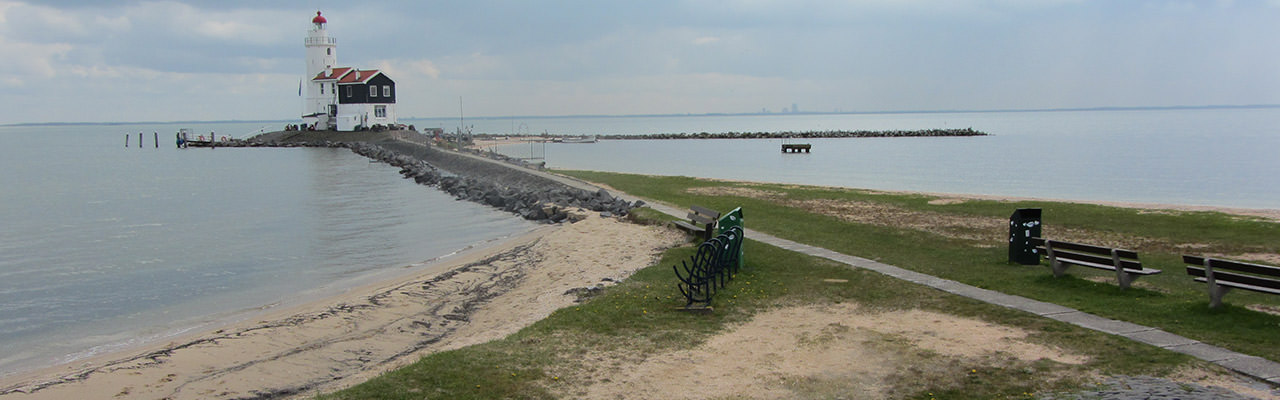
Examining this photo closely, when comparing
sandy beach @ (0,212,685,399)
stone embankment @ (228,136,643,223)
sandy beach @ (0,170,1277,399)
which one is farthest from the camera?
stone embankment @ (228,136,643,223)

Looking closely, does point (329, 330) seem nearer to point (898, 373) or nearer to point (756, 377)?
point (756, 377)

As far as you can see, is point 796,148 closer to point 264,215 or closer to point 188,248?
point 264,215

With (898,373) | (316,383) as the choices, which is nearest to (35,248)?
(316,383)

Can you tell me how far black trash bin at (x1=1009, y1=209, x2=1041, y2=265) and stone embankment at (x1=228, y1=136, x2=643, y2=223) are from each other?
1215 centimetres

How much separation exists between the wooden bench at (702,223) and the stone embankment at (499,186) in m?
5.68

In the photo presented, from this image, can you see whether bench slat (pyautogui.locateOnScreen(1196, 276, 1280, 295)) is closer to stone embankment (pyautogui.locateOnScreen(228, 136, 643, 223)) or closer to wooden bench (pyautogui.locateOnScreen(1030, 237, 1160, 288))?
wooden bench (pyautogui.locateOnScreen(1030, 237, 1160, 288))

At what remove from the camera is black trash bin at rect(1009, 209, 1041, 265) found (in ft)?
44.2

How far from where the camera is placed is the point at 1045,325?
372 inches

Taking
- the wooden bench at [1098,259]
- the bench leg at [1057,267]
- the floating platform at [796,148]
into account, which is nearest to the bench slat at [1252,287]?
the wooden bench at [1098,259]

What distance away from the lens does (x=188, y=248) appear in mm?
24141

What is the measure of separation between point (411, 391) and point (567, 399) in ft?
4.98

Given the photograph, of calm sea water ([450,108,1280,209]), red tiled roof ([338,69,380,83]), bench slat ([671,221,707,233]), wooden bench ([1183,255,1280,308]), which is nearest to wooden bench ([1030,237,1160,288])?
wooden bench ([1183,255,1280,308])

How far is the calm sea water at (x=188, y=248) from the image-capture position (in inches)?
575

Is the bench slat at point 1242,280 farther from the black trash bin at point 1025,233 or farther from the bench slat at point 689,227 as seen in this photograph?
the bench slat at point 689,227
